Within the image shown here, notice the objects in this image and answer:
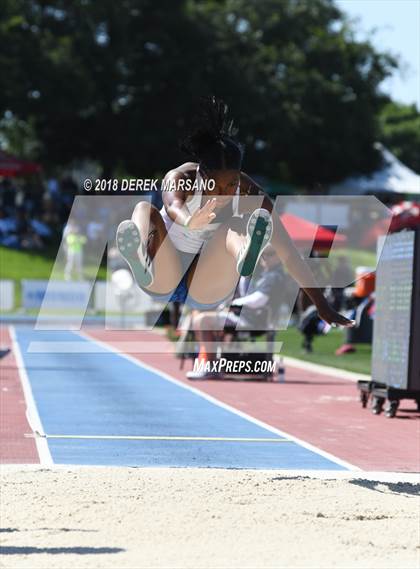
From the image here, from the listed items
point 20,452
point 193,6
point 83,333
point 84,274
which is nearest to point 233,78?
point 193,6

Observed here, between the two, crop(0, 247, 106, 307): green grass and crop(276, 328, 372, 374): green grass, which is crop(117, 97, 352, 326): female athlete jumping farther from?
crop(0, 247, 106, 307): green grass

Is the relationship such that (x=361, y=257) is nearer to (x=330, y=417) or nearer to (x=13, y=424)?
(x=330, y=417)

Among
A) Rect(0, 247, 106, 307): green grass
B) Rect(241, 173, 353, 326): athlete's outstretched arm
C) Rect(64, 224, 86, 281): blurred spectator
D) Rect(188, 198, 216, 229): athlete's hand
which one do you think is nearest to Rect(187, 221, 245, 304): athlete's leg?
Rect(241, 173, 353, 326): athlete's outstretched arm

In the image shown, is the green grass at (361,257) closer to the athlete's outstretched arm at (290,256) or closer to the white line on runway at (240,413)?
the white line on runway at (240,413)

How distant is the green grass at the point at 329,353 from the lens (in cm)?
1882

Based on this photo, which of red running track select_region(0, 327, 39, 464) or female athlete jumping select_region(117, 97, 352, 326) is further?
red running track select_region(0, 327, 39, 464)

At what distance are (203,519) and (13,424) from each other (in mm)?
4561

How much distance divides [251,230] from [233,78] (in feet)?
103

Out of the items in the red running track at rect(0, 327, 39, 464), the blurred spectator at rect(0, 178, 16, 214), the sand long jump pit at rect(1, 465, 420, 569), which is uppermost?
the blurred spectator at rect(0, 178, 16, 214)

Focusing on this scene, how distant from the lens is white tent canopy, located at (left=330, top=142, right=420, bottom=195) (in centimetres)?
4081

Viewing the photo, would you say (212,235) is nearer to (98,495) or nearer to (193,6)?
(98,495)

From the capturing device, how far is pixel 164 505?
679 cm

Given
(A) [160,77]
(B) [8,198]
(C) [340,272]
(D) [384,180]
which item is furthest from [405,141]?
(C) [340,272]

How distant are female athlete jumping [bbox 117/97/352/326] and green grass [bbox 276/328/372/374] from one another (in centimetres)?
970
